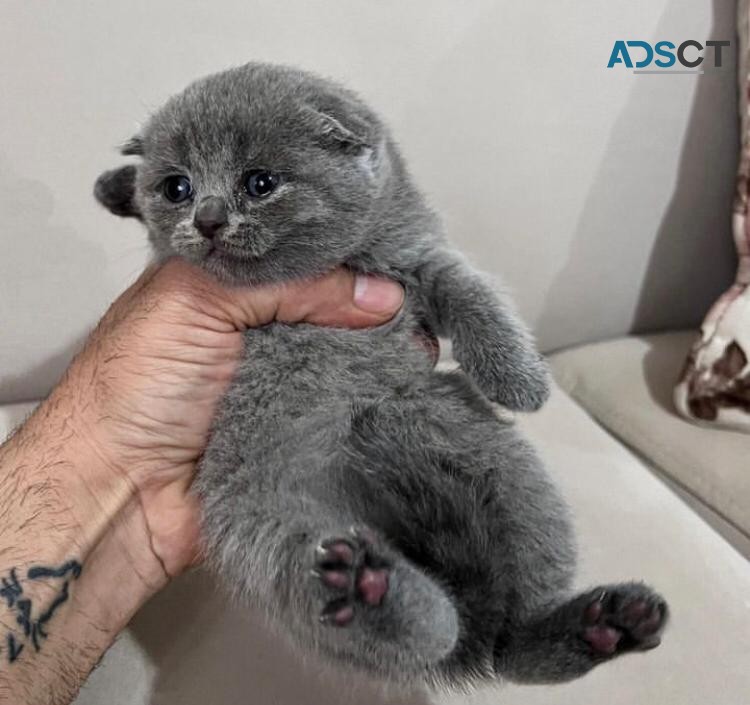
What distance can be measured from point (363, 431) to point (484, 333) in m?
0.19

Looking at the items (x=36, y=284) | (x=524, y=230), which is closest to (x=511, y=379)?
(x=524, y=230)

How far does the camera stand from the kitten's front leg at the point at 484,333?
37.5 inches

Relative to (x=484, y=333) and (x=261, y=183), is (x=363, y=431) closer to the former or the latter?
(x=484, y=333)

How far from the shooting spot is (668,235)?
1655mm

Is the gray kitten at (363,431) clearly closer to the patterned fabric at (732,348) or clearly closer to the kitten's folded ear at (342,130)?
the kitten's folded ear at (342,130)

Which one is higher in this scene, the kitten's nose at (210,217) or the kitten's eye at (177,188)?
the kitten's eye at (177,188)

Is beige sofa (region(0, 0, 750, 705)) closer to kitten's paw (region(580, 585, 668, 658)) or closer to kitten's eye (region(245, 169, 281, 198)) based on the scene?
kitten's paw (region(580, 585, 668, 658))

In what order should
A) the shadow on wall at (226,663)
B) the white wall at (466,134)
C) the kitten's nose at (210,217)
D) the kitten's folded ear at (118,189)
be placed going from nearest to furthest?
1. the kitten's nose at (210,217)
2. the shadow on wall at (226,663)
3. the kitten's folded ear at (118,189)
4. the white wall at (466,134)

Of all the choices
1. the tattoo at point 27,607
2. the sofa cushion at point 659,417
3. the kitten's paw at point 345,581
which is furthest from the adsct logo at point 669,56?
the tattoo at point 27,607

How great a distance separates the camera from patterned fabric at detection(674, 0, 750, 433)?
4.46ft

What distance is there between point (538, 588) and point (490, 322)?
1.04 feet

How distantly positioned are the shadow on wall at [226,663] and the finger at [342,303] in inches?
14.4

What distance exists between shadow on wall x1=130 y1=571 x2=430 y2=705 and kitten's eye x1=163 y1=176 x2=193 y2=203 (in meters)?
0.50

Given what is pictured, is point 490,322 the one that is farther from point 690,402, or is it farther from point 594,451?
point 690,402
